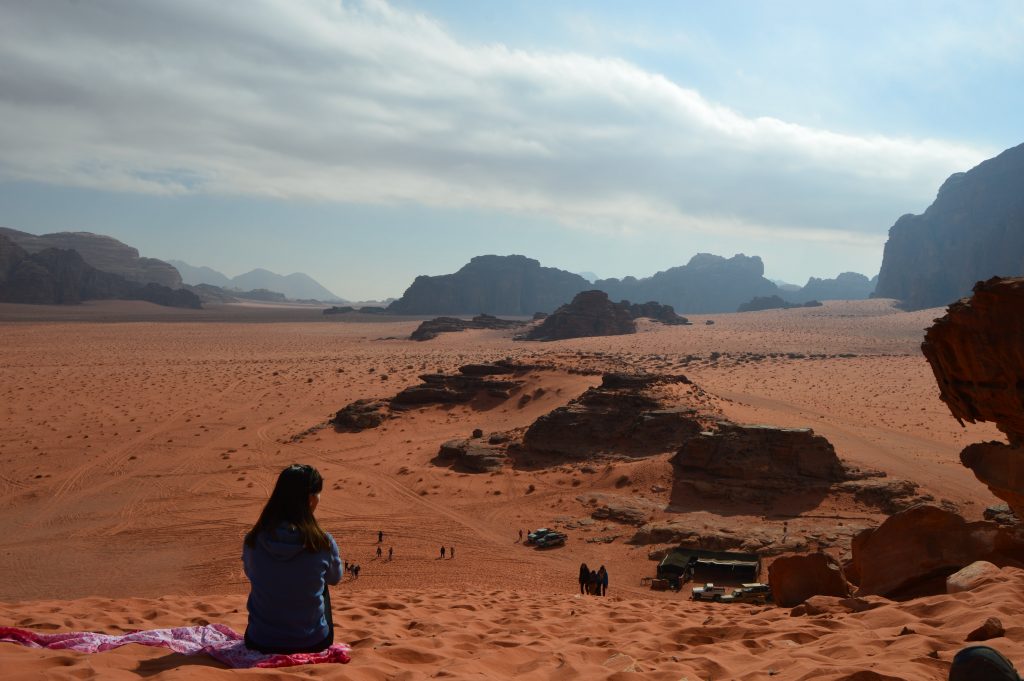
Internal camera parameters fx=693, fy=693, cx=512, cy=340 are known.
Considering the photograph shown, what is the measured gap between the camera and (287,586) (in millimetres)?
5094

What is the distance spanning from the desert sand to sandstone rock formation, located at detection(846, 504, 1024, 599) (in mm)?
1209

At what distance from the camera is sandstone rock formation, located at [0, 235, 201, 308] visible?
11038cm

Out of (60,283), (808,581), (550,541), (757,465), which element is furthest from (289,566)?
(60,283)

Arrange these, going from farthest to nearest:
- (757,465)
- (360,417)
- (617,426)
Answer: (360,417) → (617,426) → (757,465)

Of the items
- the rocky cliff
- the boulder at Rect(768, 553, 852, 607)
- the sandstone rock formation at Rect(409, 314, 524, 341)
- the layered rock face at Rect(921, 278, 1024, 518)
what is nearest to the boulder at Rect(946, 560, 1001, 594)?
the layered rock face at Rect(921, 278, 1024, 518)

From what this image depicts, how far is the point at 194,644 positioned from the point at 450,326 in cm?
8490

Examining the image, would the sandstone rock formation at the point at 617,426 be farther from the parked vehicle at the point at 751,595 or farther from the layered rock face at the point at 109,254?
the layered rock face at the point at 109,254

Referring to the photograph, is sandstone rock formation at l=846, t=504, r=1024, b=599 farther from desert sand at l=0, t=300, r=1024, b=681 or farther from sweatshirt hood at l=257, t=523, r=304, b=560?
sweatshirt hood at l=257, t=523, r=304, b=560

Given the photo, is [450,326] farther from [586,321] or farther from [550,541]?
[550,541]

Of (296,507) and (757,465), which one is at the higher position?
(296,507)

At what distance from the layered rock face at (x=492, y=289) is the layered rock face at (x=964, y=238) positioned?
65.7 m

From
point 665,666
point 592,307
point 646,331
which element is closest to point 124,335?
point 592,307

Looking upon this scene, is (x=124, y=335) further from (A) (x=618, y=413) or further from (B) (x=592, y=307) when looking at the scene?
(A) (x=618, y=413)

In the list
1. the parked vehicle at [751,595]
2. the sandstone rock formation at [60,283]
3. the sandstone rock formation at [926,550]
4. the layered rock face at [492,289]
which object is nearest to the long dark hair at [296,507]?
the sandstone rock formation at [926,550]
